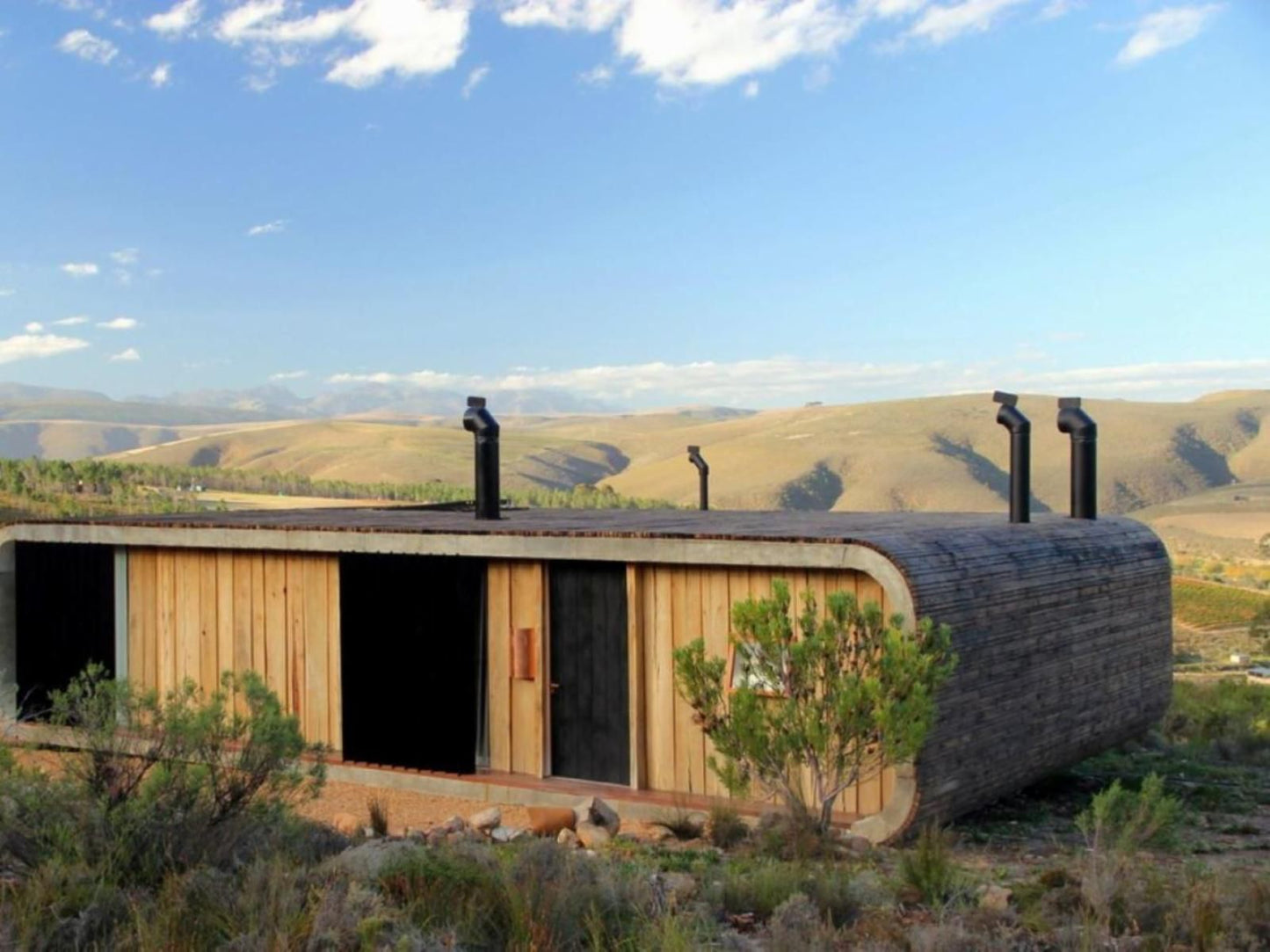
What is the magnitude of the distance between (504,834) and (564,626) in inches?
94.5

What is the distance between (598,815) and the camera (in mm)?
9141

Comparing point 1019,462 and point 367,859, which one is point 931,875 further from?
point 1019,462

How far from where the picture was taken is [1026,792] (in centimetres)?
1054

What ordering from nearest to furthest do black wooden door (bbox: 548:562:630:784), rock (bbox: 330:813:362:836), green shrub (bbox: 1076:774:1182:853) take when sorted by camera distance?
1. green shrub (bbox: 1076:774:1182:853)
2. rock (bbox: 330:813:362:836)
3. black wooden door (bbox: 548:562:630:784)

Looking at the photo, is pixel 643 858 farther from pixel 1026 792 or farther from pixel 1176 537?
pixel 1176 537

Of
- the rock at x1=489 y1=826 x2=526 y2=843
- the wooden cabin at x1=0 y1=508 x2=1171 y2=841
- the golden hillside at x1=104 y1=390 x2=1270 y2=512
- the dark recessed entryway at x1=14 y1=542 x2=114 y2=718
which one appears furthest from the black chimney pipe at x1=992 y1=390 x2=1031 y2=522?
the golden hillside at x1=104 y1=390 x2=1270 y2=512

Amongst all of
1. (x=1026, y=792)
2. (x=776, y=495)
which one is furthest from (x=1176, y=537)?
(x=1026, y=792)

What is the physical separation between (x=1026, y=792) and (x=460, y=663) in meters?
4.96

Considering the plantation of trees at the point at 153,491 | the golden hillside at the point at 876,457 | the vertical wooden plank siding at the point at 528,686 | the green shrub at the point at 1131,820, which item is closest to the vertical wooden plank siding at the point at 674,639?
the vertical wooden plank siding at the point at 528,686

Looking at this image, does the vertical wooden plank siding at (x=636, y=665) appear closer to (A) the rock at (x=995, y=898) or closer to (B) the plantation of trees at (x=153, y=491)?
(A) the rock at (x=995, y=898)

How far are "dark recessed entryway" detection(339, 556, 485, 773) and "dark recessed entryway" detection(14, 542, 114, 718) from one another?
10.7 ft

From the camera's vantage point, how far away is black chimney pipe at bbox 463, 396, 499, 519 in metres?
12.5

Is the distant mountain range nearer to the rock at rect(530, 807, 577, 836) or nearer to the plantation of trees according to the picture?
the plantation of trees

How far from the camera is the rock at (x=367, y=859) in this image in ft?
18.6
